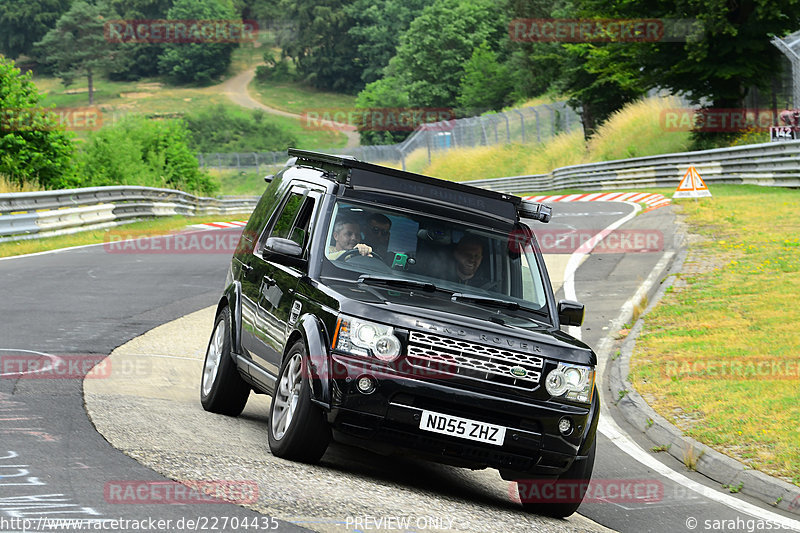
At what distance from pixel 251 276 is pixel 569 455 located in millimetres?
3194

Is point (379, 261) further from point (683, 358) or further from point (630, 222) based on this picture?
point (630, 222)

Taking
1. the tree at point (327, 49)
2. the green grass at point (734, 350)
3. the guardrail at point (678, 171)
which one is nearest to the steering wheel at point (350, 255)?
the green grass at point (734, 350)

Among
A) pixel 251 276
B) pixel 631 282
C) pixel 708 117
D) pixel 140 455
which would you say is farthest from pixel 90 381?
pixel 708 117

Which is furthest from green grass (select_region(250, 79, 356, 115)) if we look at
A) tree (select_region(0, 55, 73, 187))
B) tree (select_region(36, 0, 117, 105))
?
tree (select_region(0, 55, 73, 187))

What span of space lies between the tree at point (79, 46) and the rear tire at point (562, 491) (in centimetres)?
17132

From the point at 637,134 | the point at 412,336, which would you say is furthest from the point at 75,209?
the point at 637,134

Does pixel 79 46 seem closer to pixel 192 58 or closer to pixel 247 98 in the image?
pixel 192 58

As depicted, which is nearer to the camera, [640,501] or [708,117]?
[640,501]

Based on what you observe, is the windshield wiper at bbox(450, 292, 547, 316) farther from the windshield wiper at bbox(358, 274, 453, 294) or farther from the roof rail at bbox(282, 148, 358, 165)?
the roof rail at bbox(282, 148, 358, 165)

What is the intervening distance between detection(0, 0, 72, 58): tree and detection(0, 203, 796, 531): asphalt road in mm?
175738

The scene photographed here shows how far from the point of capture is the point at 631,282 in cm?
1898

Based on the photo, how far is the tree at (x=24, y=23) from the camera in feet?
608

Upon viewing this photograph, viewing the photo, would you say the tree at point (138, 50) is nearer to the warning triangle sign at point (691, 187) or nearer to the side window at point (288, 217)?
the warning triangle sign at point (691, 187)

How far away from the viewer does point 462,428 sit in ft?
22.6
